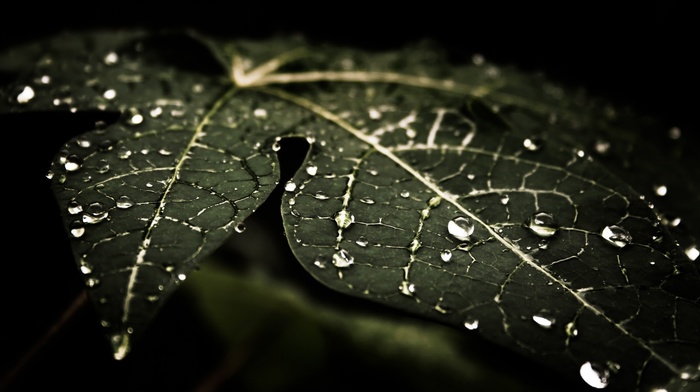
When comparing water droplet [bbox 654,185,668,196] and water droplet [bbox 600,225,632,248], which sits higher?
water droplet [bbox 600,225,632,248]

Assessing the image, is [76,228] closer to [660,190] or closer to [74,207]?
[74,207]

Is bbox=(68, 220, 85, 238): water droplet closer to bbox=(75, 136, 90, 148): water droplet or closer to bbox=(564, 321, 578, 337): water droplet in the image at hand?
bbox=(75, 136, 90, 148): water droplet

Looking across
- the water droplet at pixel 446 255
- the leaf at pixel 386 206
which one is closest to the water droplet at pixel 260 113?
the leaf at pixel 386 206

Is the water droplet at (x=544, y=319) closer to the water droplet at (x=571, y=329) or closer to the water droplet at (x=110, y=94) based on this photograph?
the water droplet at (x=571, y=329)

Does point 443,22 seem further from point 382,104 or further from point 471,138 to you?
point 471,138

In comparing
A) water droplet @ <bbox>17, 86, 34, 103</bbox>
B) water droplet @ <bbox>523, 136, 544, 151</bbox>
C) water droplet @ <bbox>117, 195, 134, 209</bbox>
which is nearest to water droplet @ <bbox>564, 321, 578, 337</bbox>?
water droplet @ <bbox>523, 136, 544, 151</bbox>

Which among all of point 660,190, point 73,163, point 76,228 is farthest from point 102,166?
point 660,190
